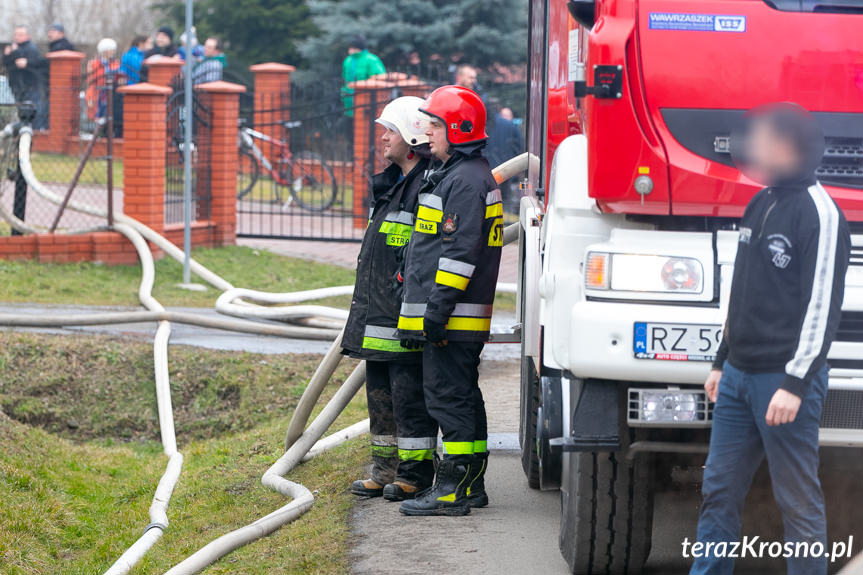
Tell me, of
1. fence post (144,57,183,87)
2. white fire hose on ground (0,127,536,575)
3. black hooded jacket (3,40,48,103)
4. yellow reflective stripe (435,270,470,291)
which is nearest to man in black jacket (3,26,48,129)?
black hooded jacket (3,40,48,103)

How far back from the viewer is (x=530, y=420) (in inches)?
235

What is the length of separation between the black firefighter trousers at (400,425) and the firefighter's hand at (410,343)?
0.72 feet

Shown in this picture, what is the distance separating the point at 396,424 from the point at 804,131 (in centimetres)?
276

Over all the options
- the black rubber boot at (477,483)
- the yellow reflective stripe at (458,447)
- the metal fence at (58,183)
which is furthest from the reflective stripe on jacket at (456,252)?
the metal fence at (58,183)

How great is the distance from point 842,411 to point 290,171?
539 inches

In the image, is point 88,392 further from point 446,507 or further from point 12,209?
point 12,209

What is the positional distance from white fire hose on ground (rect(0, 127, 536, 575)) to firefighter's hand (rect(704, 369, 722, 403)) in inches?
87.1

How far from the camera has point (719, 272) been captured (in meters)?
4.00

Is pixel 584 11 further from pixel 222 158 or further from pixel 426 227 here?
pixel 222 158

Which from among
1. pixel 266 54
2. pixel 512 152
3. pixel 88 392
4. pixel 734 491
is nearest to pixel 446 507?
pixel 734 491

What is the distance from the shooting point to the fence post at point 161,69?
19000 millimetres

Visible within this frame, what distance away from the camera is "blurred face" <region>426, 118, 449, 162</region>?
5.45m

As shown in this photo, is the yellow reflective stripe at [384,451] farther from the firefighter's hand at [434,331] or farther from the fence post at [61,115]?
the fence post at [61,115]

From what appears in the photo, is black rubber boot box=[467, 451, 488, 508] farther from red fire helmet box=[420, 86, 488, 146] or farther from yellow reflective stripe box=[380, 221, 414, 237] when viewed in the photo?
red fire helmet box=[420, 86, 488, 146]
